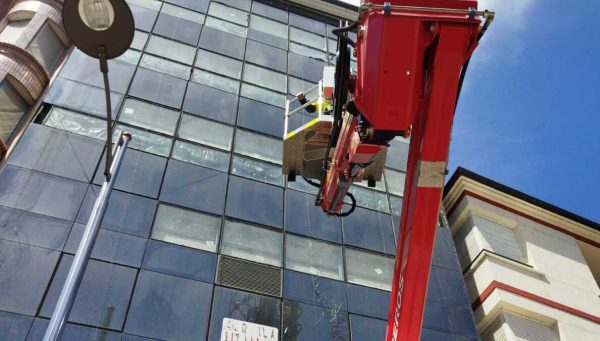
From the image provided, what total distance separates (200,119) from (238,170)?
231 cm

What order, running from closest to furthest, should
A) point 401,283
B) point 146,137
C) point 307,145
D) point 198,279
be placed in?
point 401,283 < point 307,145 < point 198,279 < point 146,137

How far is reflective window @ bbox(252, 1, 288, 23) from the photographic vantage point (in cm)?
2502

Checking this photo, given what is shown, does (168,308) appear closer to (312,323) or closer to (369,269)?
(312,323)

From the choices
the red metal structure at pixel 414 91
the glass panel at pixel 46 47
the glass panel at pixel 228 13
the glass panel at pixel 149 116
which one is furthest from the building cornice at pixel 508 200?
the glass panel at pixel 46 47

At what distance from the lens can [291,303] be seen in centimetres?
1344

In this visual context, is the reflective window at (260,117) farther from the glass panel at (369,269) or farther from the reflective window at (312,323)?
the reflective window at (312,323)

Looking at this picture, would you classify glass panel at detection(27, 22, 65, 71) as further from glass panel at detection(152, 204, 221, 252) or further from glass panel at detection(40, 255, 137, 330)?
glass panel at detection(40, 255, 137, 330)

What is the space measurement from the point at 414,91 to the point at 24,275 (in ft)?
29.0

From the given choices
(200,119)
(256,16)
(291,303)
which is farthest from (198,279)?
(256,16)

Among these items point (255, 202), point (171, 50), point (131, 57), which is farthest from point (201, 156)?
point (171, 50)

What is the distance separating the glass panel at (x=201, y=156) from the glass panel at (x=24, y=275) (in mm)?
5087

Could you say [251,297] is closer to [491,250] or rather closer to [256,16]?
[491,250]

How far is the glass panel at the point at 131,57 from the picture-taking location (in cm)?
1811

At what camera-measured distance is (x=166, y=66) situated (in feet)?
62.0
